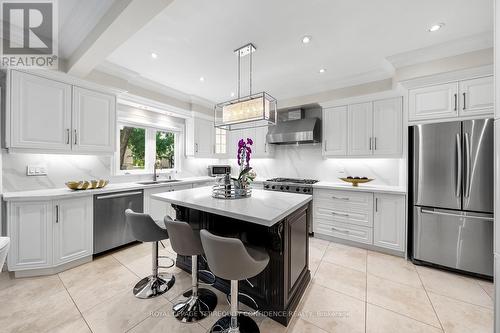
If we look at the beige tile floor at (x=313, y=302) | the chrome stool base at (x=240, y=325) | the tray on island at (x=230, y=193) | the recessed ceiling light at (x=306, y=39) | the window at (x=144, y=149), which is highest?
the recessed ceiling light at (x=306, y=39)

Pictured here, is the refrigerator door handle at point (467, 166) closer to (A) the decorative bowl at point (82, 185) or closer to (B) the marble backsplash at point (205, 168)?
(B) the marble backsplash at point (205, 168)

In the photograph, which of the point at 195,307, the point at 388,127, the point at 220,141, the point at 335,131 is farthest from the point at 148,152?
the point at 388,127

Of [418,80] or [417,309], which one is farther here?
[418,80]

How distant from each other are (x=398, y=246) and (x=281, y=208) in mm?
2332

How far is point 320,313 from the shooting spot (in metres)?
1.76

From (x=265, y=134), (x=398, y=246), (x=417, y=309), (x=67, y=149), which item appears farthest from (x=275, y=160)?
(x=67, y=149)

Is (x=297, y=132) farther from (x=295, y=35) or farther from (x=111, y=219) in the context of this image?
(x=111, y=219)

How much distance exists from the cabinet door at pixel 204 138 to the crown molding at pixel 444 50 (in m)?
3.62

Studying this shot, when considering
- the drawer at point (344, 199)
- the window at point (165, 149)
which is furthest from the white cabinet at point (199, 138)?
the drawer at point (344, 199)

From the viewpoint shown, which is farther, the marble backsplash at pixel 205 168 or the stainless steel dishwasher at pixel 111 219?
the stainless steel dishwasher at pixel 111 219

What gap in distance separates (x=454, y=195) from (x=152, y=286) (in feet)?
11.7

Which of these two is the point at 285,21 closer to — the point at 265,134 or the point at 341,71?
the point at 341,71

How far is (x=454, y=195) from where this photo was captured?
7.69ft

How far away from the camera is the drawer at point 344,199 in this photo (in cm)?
305
